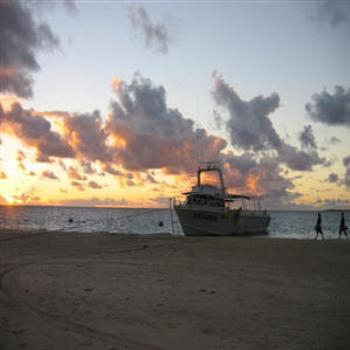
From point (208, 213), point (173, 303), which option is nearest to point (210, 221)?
point (208, 213)

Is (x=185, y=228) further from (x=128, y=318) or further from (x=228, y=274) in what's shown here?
(x=128, y=318)

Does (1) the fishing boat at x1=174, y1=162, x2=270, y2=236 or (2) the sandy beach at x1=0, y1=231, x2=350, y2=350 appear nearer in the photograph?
Answer: (2) the sandy beach at x1=0, y1=231, x2=350, y2=350

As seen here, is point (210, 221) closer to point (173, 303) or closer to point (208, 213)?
point (208, 213)

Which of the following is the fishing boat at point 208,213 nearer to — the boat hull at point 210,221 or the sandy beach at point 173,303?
the boat hull at point 210,221

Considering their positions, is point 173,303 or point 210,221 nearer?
point 173,303

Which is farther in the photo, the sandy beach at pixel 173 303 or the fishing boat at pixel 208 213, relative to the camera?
the fishing boat at pixel 208 213

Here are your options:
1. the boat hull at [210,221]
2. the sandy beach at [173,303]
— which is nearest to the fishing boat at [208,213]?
the boat hull at [210,221]

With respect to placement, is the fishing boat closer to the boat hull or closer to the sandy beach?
the boat hull

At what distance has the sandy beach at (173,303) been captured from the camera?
804 centimetres

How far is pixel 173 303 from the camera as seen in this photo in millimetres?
10750

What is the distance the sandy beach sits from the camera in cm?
804

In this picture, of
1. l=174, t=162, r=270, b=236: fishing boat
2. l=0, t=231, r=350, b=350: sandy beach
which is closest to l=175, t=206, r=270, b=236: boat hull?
l=174, t=162, r=270, b=236: fishing boat

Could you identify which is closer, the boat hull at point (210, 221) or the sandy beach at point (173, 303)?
the sandy beach at point (173, 303)

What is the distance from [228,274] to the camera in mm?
15453
